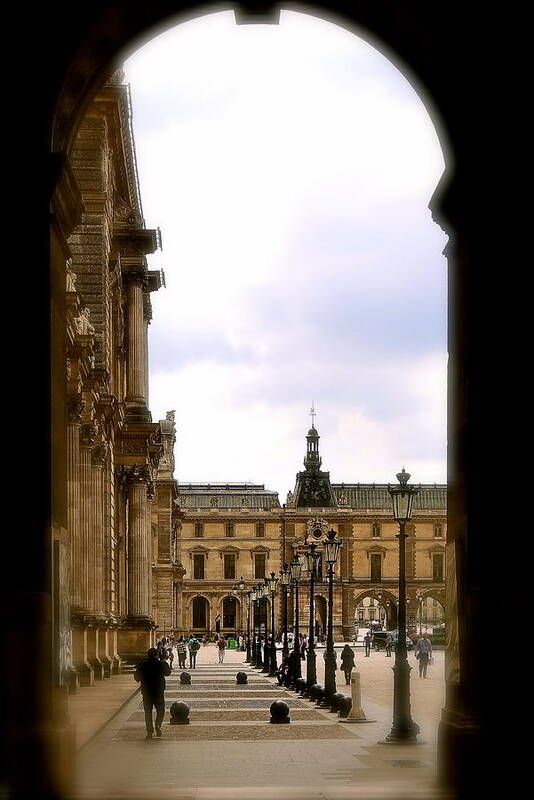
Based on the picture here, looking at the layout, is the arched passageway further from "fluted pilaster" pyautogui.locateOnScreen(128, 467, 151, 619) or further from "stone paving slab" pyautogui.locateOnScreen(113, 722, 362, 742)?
"fluted pilaster" pyautogui.locateOnScreen(128, 467, 151, 619)

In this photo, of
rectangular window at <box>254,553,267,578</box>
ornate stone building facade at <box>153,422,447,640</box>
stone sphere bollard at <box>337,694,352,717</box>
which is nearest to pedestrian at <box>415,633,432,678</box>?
stone sphere bollard at <box>337,694,352,717</box>

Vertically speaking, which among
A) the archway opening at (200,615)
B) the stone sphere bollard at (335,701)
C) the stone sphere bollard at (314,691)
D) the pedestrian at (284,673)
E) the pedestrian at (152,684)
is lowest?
the archway opening at (200,615)

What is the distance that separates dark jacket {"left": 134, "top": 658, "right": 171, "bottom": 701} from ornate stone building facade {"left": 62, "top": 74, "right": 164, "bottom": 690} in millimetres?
3496

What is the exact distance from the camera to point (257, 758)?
20609 mm

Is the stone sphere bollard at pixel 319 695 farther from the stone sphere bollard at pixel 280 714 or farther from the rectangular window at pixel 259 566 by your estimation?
the rectangular window at pixel 259 566

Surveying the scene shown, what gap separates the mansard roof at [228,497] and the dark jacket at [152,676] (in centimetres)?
15188

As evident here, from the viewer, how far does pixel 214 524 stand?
17625cm

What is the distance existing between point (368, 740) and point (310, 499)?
158466mm

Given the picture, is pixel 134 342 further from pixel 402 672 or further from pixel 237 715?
pixel 402 672

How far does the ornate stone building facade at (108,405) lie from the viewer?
37.8m

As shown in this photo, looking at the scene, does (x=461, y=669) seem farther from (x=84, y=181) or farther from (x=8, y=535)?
(x=84, y=181)

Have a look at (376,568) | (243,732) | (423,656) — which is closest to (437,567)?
(376,568)

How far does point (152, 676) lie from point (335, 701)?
298 inches

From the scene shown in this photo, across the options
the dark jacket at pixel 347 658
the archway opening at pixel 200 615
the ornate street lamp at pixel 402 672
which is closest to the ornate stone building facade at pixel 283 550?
the archway opening at pixel 200 615
